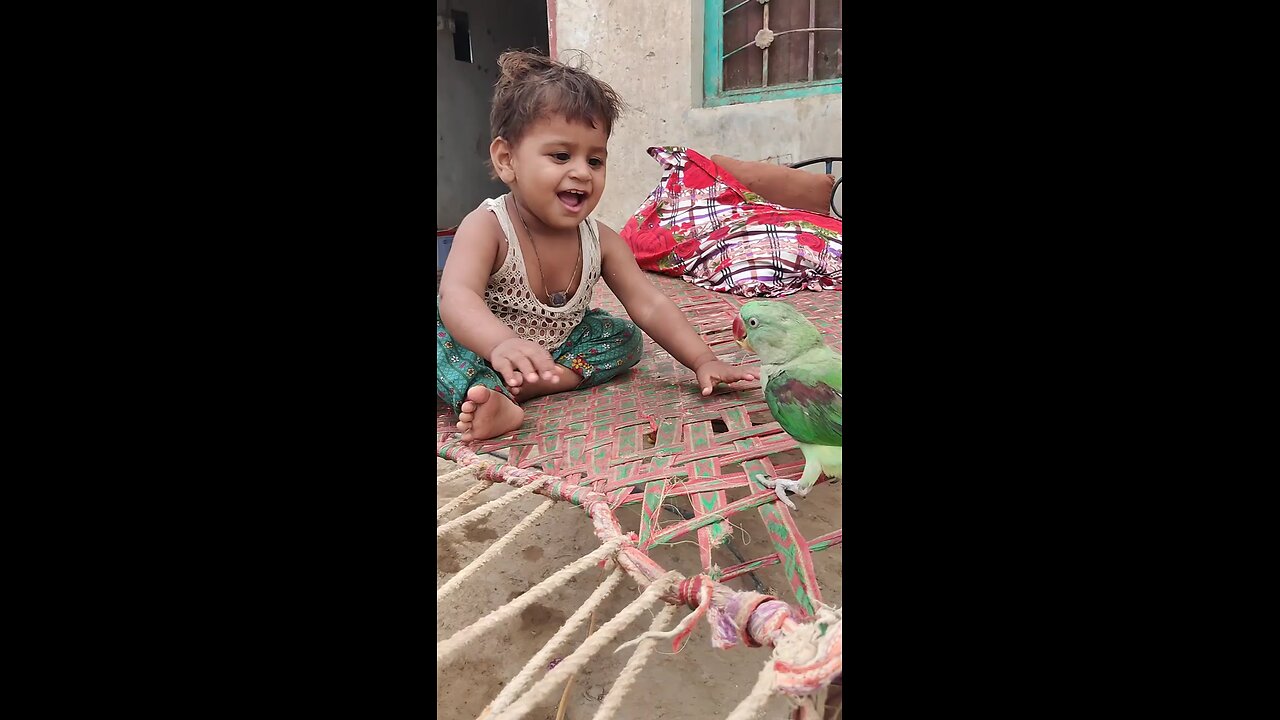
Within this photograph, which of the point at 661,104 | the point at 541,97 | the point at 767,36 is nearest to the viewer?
the point at 541,97

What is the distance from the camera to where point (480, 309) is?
1.02m

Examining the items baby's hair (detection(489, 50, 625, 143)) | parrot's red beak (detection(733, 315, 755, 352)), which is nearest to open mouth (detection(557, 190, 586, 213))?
baby's hair (detection(489, 50, 625, 143))

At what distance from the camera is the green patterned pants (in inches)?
41.3

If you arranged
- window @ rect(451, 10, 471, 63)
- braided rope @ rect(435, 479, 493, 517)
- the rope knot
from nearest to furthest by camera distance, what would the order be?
the rope knot
braided rope @ rect(435, 479, 493, 517)
window @ rect(451, 10, 471, 63)

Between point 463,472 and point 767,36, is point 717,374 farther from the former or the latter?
point 767,36

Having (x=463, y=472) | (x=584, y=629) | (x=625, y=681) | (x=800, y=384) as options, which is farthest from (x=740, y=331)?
(x=584, y=629)

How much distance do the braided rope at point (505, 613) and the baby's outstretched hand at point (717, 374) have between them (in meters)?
0.46

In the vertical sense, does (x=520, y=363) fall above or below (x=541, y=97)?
below

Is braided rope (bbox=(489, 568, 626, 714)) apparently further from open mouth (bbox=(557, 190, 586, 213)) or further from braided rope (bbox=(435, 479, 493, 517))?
open mouth (bbox=(557, 190, 586, 213))

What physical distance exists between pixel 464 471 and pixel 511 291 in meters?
0.38

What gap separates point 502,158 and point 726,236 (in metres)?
1.03

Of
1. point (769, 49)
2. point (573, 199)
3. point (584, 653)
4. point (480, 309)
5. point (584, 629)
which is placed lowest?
point (584, 629)

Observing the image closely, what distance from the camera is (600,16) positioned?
2816 millimetres

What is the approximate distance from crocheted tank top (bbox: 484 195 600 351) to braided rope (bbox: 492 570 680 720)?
619 millimetres
